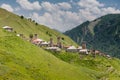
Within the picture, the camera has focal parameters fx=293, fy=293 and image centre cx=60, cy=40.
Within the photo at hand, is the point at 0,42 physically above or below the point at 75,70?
above

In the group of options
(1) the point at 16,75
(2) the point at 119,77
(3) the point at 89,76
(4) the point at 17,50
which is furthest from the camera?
(2) the point at 119,77

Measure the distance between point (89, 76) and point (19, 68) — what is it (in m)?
54.1

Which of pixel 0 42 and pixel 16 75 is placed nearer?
pixel 16 75

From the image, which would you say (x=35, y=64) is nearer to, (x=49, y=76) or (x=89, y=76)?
(x=49, y=76)

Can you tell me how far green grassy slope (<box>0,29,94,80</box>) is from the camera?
115 metres

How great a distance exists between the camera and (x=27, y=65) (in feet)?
438

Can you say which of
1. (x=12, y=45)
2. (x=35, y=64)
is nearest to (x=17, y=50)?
(x=12, y=45)

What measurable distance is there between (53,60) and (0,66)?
50023 millimetres

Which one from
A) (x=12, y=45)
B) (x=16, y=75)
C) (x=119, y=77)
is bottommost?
(x=119, y=77)

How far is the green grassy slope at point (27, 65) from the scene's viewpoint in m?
115

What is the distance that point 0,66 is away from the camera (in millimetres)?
113312

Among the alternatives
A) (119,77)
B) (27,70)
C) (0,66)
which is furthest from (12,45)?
(119,77)

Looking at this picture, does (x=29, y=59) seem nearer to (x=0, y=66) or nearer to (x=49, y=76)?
(x=49, y=76)

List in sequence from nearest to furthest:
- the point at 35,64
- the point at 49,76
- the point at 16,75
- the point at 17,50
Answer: the point at 16,75 → the point at 49,76 → the point at 35,64 → the point at 17,50
